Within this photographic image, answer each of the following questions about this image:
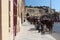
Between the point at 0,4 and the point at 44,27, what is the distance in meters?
14.1

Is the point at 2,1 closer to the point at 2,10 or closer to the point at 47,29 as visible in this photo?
the point at 2,10

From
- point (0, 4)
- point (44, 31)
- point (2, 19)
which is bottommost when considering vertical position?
point (44, 31)

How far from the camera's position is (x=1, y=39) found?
5.49 meters

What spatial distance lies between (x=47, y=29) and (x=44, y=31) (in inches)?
12.8

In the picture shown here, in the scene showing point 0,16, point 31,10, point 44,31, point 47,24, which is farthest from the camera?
point 31,10

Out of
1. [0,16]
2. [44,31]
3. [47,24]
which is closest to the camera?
[0,16]

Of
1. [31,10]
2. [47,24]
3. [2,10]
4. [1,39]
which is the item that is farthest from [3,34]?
[31,10]

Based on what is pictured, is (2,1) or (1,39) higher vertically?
(2,1)

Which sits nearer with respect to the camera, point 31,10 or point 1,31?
point 1,31

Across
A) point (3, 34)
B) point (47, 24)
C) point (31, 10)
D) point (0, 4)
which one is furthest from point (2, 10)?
point (31, 10)

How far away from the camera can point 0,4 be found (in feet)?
17.7

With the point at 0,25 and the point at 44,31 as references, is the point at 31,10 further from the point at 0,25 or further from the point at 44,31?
the point at 0,25

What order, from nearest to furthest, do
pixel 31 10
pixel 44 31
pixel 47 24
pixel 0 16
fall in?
1. pixel 0 16
2. pixel 44 31
3. pixel 47 24
4. pixel 31 10

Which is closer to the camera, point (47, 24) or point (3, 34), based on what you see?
point (3, 34)
